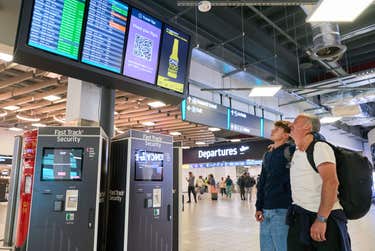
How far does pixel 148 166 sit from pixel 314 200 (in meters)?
2.14

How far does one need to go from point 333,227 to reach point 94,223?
2.32 m

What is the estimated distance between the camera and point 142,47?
3049 millimetres

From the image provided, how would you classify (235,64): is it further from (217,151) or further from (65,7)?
(217,151)

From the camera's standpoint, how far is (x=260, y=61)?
24.2ft

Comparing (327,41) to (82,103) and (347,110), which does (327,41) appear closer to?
(82,103)

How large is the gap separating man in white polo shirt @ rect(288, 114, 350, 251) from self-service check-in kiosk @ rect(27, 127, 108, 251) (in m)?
2.06

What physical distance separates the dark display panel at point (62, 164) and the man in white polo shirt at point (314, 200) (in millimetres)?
2232

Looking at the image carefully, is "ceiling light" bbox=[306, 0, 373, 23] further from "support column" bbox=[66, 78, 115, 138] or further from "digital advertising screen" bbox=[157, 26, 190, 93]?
"support column" bbox=[66, 78, 115, 138]

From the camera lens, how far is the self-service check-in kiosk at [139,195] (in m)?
3.50

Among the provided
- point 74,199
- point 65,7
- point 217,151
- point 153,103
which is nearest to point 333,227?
point 74,199

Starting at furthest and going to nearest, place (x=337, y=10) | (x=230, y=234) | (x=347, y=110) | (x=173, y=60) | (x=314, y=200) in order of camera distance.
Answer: (x=347, y=110) < (x=230, y=234) < (x=337, y=10) < (x=173, y=60) < (x=314, y=200)

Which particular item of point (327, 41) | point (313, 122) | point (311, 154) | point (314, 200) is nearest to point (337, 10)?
point (327, 41)

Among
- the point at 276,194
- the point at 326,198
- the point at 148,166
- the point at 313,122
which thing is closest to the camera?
the point at 326,198

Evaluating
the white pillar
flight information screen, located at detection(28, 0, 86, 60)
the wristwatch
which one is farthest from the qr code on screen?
the wristwatch
